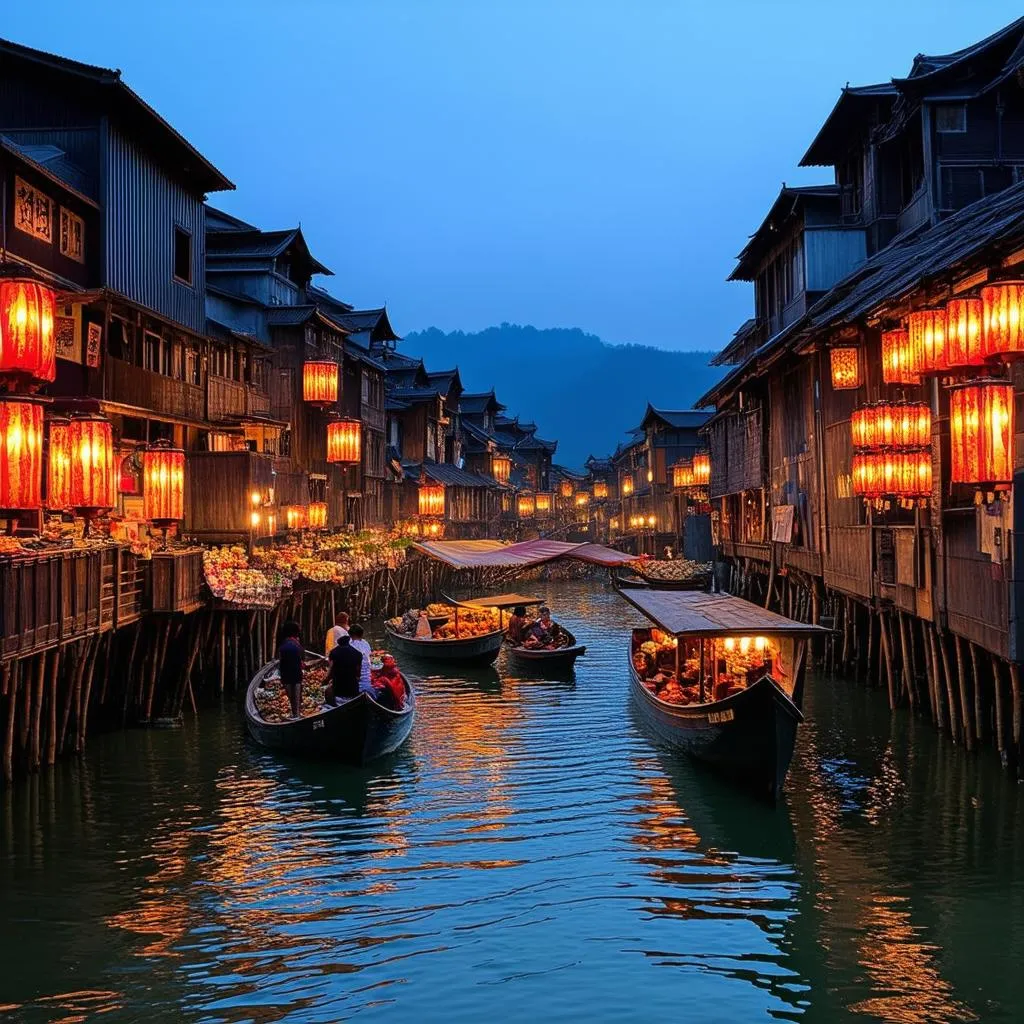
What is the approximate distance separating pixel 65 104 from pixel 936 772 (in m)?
24.9

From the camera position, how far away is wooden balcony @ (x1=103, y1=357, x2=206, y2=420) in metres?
25.5

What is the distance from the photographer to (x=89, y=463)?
57.1 ft

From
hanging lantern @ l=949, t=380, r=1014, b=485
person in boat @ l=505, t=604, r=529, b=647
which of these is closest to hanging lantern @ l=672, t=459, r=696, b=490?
person in boat @ l=505, t=604, r=529, b=647

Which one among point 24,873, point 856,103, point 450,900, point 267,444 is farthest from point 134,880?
point 856,103

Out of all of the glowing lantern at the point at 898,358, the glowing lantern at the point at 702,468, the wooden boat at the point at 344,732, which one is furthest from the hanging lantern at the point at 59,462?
the glowing lantern at the point at 702,468

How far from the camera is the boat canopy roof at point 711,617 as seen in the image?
18.5 m

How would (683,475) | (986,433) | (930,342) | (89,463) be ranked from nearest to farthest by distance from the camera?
(986,433)
(930,342)
(89,463)
(683,475)

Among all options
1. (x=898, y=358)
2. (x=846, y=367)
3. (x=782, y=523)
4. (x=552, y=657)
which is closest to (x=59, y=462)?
(x=898, y=358)

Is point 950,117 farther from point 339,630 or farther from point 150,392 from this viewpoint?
point 150,392

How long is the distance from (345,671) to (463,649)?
45.9 feet

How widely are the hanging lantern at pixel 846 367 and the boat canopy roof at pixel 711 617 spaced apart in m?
5.54

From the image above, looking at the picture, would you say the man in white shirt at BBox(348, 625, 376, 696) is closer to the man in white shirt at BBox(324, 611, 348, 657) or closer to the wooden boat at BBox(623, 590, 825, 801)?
the man in white shirt at BBox(324, 611, 348, 657)

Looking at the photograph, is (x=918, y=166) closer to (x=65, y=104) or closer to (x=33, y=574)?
(x=65, y=104)

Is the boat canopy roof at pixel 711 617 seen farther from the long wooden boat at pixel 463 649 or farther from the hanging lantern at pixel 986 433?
the long wooden boat at pixel 463 649
